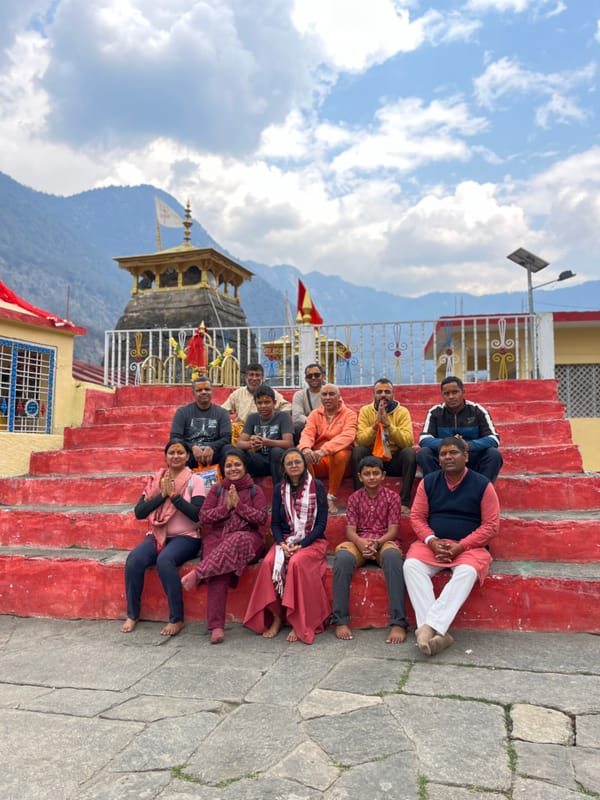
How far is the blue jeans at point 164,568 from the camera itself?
13.6ft

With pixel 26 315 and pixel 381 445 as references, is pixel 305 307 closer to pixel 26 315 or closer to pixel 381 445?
pixel 26 315

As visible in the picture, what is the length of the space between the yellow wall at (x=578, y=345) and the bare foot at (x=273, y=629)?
10743 millimetres

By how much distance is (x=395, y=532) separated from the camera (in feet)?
13.7

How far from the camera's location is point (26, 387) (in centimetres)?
727

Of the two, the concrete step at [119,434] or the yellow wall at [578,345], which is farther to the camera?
the yellow wall at [578,345]

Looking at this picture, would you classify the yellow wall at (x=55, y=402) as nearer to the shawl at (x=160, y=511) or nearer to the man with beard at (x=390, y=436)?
the shawl at (x=160, y=511)

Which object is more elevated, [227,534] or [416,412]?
[416,412]

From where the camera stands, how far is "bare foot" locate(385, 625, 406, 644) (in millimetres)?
3680

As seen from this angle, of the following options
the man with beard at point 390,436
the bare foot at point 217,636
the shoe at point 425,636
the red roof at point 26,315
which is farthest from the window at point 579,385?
the bare foot at point 217,636

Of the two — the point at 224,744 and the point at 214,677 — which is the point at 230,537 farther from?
the point at 224,744

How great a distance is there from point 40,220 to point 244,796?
174246mm

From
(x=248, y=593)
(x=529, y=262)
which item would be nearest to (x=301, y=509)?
(x=248, y=593)

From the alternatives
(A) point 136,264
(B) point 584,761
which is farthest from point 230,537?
(A) point 136,264

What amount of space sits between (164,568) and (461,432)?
256 centimetres
